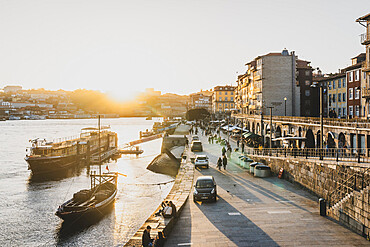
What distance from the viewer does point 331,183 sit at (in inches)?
786

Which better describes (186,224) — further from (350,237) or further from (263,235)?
(350,237)

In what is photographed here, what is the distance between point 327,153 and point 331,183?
12.0m

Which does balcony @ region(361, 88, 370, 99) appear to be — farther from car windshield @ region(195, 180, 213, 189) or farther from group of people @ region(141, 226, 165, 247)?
group of people @ region(141, 226, 165, 247)

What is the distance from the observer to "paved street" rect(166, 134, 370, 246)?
14.3 metres

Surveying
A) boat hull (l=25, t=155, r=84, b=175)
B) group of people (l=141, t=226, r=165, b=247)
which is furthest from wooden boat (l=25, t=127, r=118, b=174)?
group of people (l=141, t=226, r=165, b=247)

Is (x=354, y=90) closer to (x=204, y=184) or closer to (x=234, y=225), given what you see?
(x=204, y=184)

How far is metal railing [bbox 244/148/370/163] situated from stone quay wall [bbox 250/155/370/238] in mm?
1067

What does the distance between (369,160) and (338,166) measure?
7.94 ft

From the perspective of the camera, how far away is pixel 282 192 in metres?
23.4

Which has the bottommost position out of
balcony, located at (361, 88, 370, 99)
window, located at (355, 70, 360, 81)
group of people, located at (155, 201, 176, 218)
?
group of people, located at (155, 201, 176, 218)

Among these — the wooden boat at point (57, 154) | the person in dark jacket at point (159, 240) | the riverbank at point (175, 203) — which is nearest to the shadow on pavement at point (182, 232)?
the riverbank at point (175, 203)

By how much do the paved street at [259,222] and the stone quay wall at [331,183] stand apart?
22.4 inches

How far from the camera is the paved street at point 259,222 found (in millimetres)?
14320

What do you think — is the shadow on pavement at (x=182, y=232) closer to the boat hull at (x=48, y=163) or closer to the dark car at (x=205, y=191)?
the dark car at (x=205, y=191)
